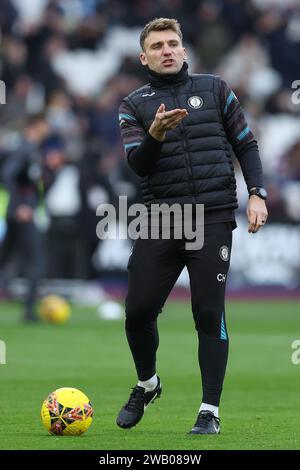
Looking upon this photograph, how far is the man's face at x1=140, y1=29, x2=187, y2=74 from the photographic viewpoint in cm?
779

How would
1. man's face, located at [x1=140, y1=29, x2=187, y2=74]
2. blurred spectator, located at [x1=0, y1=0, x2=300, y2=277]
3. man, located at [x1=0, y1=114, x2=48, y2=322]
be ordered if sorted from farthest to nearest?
blurred spectator, located at [x1=0, y1=0, x2=300, y2=277] < man, located at [x1=0, y1=114, x2=48, y2=322] < man's face, located at [x1=140, y1=29, x2=187, y2=74]

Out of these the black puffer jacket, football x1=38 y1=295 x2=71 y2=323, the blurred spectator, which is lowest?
football x1=38 y1=295 x2=71 y2=323

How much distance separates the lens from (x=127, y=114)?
7.98 meters

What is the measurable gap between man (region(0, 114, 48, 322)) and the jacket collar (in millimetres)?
8613

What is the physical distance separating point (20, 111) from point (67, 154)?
1.16 m

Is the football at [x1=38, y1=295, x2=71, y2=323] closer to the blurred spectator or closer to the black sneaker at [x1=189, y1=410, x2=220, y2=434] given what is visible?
the blurred spectator

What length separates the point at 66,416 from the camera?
748 cm

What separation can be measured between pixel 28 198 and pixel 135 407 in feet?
29.3

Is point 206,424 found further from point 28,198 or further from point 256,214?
point 28,198

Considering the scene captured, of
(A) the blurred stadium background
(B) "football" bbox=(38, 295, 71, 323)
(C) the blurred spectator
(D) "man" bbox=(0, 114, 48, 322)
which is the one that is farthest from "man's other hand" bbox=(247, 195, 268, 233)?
(C) the blurred spectator

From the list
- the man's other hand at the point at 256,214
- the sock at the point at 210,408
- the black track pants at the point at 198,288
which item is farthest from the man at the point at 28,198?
the sock at the point at 210,408

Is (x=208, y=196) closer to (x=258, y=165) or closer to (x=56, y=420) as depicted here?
(x=258, y=165)

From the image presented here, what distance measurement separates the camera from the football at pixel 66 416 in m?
7.48

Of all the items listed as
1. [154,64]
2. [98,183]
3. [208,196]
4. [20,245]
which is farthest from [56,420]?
[98,183]
